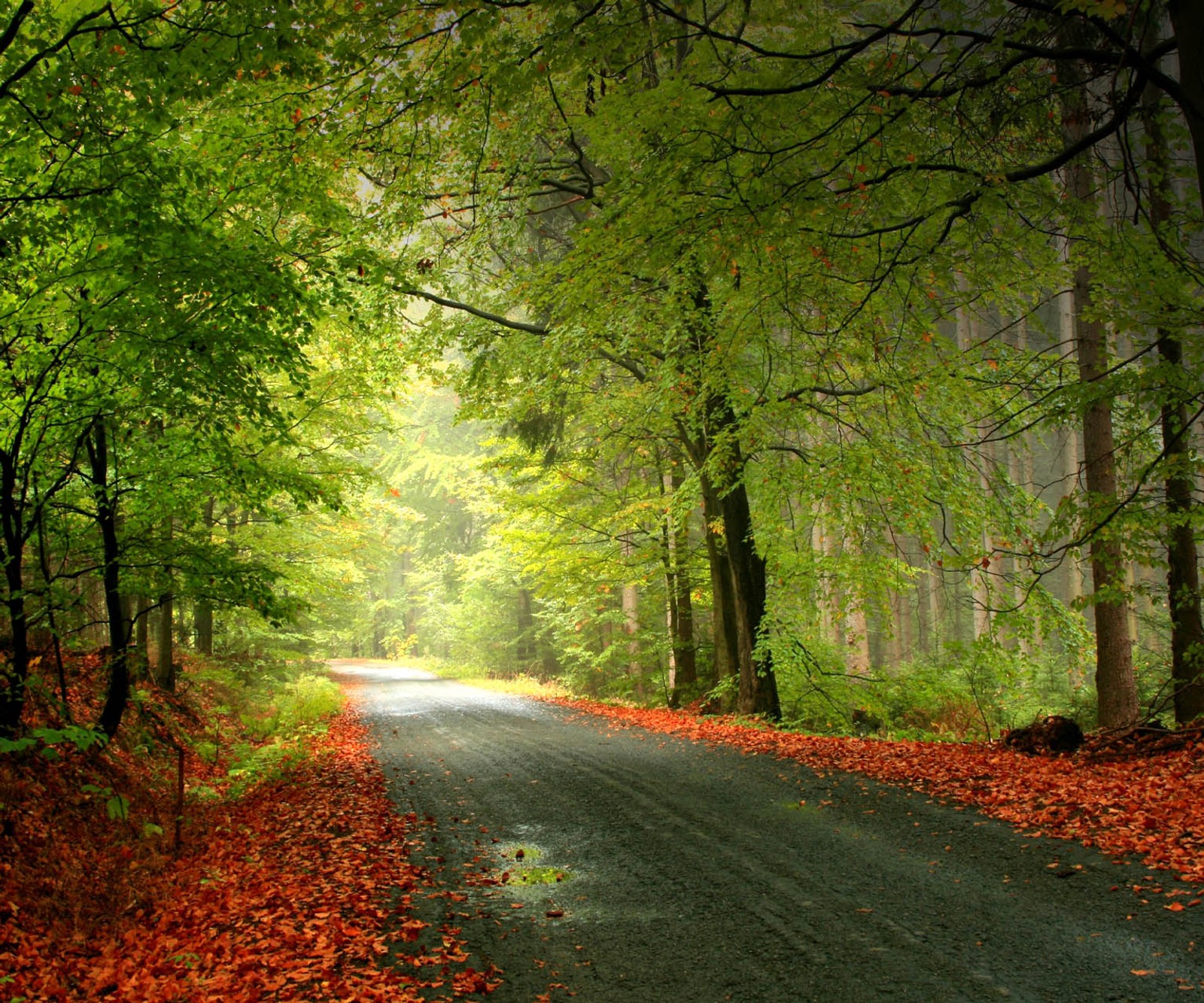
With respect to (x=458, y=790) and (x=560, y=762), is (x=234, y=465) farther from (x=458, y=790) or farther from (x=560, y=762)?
(x=560, y=762)

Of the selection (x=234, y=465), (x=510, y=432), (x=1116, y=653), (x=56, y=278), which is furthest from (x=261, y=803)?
(x=1116, y=653)

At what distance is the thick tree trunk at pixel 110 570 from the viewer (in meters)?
6.68

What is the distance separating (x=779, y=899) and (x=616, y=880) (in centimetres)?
120

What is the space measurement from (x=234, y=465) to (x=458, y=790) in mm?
4281

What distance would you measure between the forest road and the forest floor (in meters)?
0.02

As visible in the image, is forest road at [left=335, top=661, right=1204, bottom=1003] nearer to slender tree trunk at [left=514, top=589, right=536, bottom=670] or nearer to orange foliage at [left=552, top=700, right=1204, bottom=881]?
orange foliage at [left=552, top=700, right=1204, bottom=881]

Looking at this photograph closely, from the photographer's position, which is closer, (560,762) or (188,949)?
(188,949)

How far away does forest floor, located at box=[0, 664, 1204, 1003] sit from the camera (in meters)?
3.77

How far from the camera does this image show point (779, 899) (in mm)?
4629

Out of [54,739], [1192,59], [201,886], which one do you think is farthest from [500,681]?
[1192,59]

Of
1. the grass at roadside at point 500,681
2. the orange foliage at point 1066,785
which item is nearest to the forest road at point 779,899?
the orange foliage at point 1066,785

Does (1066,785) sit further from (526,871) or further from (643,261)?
(643,261)

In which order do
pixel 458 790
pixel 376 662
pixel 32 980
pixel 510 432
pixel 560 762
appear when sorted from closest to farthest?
pixel 32 980 → pixel 458 790 → pixel 560 762 → pixel 510 432 → pixel 376 662

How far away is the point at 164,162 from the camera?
537 centimetres
